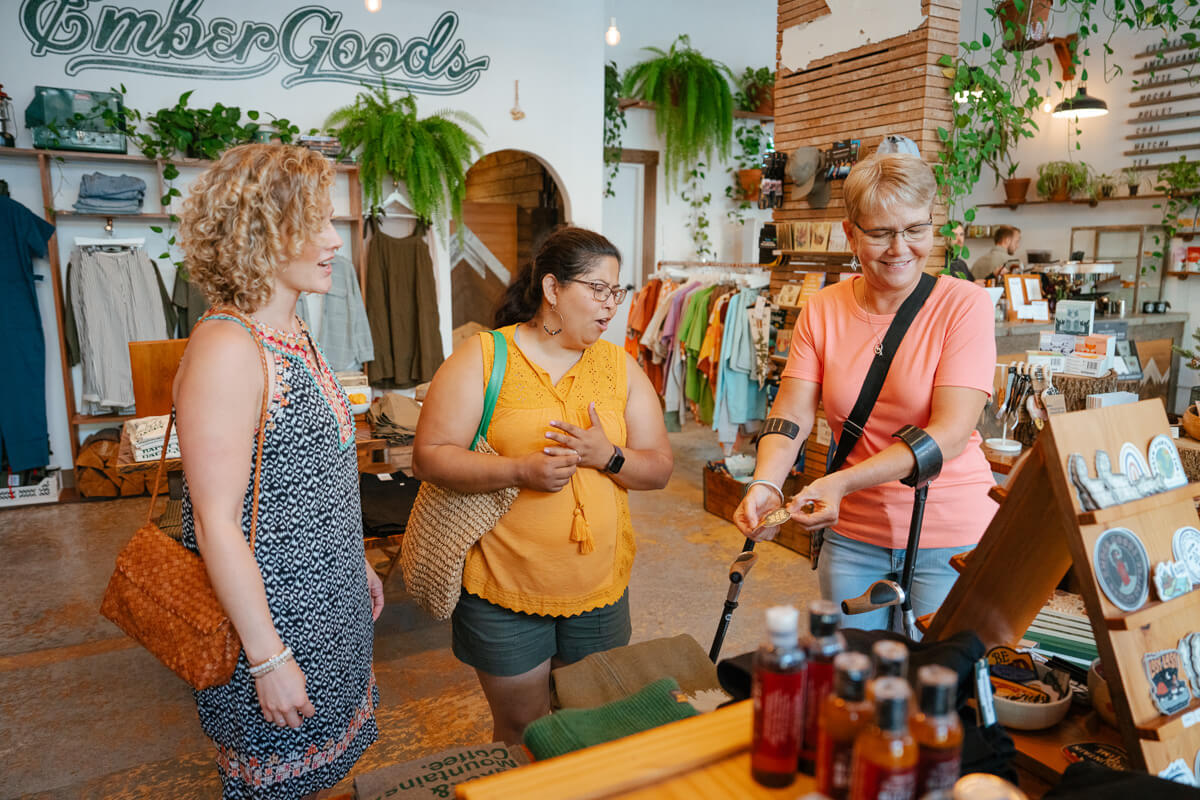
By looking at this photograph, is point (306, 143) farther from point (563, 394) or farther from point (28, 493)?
point (563, 394)

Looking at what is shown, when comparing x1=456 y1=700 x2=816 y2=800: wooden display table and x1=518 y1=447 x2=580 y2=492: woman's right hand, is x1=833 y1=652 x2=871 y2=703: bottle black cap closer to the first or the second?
x1=456 y1=700 x2=816 y2=800: wooden display table

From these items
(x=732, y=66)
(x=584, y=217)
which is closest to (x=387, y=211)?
(x=584, y=217)

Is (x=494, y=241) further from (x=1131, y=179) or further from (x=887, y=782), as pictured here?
(x=887, y=782)

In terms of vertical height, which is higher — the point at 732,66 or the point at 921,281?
the point at 732,66

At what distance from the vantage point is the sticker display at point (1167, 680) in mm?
1004

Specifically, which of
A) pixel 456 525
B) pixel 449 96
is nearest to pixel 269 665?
pixel 456 525

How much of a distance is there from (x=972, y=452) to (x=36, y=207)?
614 cm

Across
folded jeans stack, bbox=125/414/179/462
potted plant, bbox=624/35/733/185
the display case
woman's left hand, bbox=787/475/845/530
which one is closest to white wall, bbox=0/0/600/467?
potted plant, bbox=624/35/733/185

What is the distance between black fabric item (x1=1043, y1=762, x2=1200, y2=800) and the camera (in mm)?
827

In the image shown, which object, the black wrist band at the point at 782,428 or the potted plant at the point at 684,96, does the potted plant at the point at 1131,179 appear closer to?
the potted plant at the point at 684,96

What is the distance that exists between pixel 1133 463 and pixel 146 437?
4193 millimetres

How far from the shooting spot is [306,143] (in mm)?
5867

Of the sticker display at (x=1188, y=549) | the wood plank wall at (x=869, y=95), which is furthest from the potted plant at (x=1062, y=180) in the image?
the sticker display at (x=1188, y=549)

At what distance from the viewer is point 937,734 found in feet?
2.28
